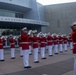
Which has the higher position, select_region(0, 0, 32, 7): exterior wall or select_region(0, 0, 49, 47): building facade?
select_region(0, 0, 32, 7): exterior wall

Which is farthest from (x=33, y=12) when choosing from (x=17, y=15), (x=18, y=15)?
(x=17, y=15)

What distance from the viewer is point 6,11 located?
36438 mm

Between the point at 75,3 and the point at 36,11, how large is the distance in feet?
28.7

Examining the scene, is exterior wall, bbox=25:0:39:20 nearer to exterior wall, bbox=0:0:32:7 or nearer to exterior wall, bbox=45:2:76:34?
exterior wall, bbox=0:0:32:7

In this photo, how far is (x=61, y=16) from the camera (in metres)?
45.8

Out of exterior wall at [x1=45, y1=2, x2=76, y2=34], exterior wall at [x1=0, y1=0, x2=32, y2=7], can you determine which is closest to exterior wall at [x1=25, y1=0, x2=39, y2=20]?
exterior wall at [x1=0, y1=0, x2=32, y2=7]

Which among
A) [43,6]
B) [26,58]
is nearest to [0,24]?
[43,6]

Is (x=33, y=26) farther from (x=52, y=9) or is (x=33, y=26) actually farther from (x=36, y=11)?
(x=52, y=9)

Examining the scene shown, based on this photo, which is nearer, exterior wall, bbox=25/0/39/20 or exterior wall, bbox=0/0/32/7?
exterior wall, bbox=0/0/32/7

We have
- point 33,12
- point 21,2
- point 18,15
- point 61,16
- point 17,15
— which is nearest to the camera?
point 21,2

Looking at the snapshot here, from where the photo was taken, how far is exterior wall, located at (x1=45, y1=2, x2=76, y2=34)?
4538cm

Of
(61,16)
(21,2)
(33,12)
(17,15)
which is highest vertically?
(21,2)

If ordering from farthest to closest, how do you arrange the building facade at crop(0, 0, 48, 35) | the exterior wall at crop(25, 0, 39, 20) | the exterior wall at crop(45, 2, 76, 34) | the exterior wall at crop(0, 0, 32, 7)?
1. the exterior wall at crop(45, 2, 76, 34)
2. the exterior wall at crop(25, 0, 39, 20)
3. the exterior wall at crop(0, 0, 32, 7)
4. the building facade at crop(0, 0, 48, 35)

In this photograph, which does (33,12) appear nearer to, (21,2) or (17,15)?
(17,15)
